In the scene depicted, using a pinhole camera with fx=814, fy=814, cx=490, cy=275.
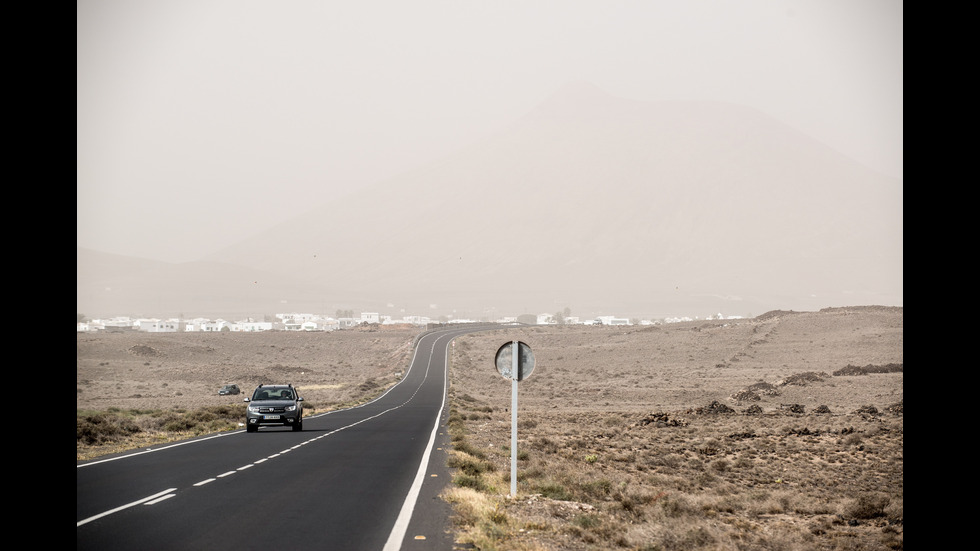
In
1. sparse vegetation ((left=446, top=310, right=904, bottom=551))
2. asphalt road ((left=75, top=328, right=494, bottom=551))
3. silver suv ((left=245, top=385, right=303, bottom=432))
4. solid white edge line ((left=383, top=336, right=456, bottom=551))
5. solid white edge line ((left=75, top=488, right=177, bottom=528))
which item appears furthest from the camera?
silver suv ((left=245, top=385, right=303, bottom=432))

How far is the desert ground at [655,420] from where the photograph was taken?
46.6ft

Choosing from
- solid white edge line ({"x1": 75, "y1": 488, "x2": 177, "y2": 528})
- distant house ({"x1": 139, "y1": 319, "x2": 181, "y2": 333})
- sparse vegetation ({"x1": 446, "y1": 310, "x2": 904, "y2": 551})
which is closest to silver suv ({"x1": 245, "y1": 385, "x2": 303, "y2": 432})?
sparse vegetation ({"x1": 446, "y1": 310, "x2": 904, "y2": 551})

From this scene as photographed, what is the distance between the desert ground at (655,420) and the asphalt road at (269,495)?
3.25 feet

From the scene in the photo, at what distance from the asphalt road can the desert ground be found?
0.99 metres

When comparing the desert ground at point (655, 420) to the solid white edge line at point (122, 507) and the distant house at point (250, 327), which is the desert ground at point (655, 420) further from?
the distant house at point (250, 327)

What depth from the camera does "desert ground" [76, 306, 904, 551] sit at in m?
14.2

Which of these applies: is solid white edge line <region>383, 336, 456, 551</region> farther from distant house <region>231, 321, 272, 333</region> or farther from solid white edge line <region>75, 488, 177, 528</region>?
distant house <region>231, 321, 272, 333</region>

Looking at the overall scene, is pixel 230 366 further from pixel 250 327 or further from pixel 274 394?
pixel 250 327

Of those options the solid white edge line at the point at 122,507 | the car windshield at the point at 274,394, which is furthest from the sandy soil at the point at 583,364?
the solid white edge line at the point at 122,507

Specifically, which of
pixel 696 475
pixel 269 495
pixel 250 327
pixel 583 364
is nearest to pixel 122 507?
pixel 269 495

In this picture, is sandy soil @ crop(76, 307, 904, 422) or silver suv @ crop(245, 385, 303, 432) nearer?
silver suv @ crop(245, 385, 303, 432)

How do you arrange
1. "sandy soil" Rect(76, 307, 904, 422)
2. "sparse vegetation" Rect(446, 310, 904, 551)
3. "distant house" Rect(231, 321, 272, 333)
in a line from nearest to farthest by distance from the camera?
"sparse vegetation" Rect(446, 310, 904, 551), "sandy soil" Rect(76, 307, 904, 422), "distant house" Rect(231, 321, 272, 333)
